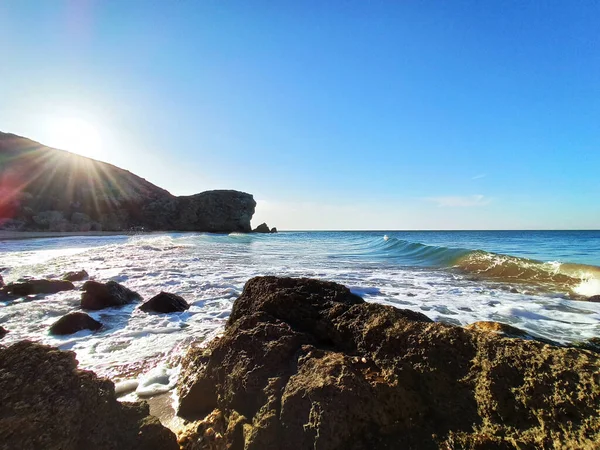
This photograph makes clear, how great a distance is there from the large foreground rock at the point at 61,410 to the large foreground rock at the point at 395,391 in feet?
1.19

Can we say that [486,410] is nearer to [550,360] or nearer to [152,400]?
[550,360]

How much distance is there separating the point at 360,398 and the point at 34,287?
8082 mm

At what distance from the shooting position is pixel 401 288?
812 cm

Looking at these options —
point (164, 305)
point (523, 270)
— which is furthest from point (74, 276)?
point (523, 270)

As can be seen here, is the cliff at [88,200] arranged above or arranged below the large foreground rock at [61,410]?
above

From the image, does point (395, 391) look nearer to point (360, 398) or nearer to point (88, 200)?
point (360, 398)

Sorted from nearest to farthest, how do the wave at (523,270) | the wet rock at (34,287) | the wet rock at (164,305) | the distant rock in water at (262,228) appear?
1. the wet rock at (164,305)
2. the wet rock at (34,287)
3. the wave at (523,270)
4. the distant rock in water at (262,228)

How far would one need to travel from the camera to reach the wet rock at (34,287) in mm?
6805

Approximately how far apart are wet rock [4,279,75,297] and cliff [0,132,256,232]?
125ft

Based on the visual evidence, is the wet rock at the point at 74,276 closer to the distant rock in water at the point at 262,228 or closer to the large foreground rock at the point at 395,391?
the large foreground rock at the point at 395,391

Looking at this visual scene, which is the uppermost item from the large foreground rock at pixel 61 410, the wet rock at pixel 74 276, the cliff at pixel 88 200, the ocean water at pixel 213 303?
the cliff at pixel 88 200

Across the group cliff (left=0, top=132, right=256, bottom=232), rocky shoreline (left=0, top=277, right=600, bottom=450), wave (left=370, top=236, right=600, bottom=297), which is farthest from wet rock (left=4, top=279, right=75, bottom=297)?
cliff (left=0, top=132, right=256, bottom=232)

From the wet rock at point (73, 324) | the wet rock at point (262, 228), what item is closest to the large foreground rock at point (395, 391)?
the wet rock at point (73, 324)

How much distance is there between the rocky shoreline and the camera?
153cm
